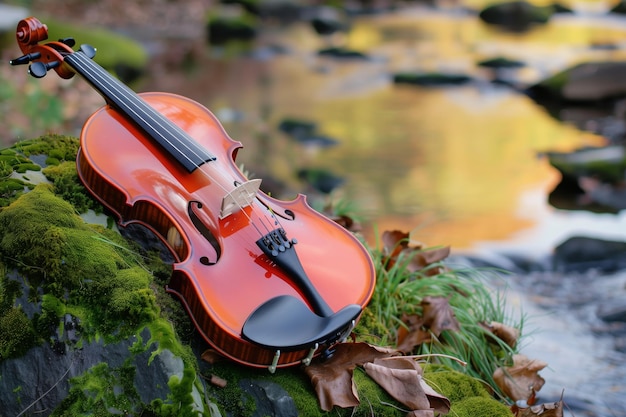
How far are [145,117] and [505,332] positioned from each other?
1739mm

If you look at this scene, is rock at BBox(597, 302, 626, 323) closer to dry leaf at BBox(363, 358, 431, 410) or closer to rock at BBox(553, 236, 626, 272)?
rock at BBox(553, 236, 626, 272)

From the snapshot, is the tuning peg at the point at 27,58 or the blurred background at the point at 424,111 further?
the blurred background at the point at 424,111

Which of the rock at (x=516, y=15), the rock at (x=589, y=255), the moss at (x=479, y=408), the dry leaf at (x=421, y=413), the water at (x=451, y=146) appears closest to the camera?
the dry leaf at (x=421, y=413)

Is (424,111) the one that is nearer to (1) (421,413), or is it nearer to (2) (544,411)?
(2) (544,411)

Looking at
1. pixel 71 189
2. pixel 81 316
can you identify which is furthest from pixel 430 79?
pixel 81 316

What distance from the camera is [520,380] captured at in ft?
8.96

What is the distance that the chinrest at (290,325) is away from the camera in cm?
171

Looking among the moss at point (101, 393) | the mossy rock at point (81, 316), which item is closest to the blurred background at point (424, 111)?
the mossy rock at point (81, 316)

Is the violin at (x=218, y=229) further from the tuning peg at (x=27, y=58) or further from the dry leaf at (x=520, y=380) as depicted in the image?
the dry leaf at (x=520, y=380)

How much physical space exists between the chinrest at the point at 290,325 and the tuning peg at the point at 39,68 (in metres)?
1.22

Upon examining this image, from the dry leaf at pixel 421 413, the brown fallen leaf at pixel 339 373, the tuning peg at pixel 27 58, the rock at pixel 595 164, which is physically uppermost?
the tuning peg at pixel 27 58

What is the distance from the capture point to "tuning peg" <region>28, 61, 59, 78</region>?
7.53ft

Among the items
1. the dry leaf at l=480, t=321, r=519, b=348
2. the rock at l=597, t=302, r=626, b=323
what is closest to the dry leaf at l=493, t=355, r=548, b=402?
the dry leaf at l=480, t=321, r=519, b=348

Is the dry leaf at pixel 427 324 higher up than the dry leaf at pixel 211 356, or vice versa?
the dry leaf at pixel 211 356
